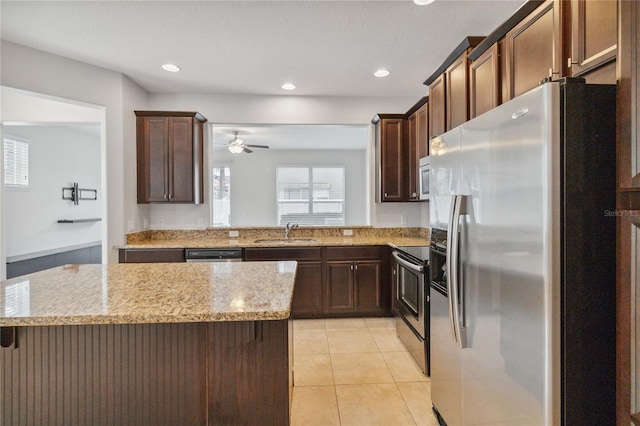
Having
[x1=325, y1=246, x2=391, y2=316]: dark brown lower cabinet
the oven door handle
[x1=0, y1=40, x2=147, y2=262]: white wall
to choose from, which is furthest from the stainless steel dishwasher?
the oven door handle

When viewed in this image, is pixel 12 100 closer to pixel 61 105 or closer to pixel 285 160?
pixel 61 105

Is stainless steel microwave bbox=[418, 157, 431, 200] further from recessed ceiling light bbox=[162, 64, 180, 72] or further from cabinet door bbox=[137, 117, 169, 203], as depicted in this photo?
cabinet door bbox=[137, 117, 169, 203]

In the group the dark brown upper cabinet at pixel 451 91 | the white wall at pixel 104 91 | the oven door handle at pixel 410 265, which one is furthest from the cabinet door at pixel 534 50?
the white wall at pixel 104 91

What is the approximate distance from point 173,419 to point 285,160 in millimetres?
6339

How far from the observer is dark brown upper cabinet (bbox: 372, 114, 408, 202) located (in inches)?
148

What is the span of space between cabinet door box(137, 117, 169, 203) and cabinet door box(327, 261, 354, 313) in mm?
2187

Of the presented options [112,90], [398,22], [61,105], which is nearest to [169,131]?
[112,90]

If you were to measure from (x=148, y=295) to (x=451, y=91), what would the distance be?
7.98ft

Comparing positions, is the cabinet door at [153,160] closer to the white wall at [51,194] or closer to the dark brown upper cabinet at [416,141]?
the white wall at [51,194]

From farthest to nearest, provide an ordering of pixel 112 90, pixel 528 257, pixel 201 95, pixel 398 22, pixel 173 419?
Answer: pixel 201 95 → pixel 112 90 → pixel 398 22 → pixel 173 419 → pixel 528 257

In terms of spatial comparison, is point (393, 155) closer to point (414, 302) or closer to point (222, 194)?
point (414, 302)

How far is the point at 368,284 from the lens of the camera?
11.7ft

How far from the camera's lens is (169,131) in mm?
3609

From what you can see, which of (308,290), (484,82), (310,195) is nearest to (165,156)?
(308,290)
